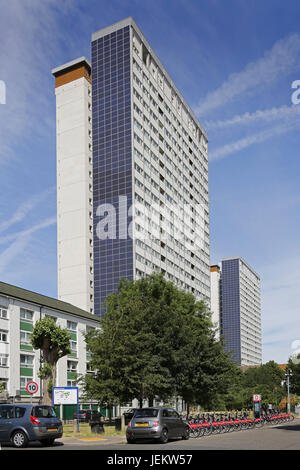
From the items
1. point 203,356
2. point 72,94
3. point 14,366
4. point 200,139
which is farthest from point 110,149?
point 203,356

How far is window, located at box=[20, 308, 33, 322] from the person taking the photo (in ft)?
182

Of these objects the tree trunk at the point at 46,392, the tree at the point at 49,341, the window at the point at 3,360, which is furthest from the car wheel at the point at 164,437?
the window at the point at 3,360

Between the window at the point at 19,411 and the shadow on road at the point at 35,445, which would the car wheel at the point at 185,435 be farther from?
the window at the point at 19,411

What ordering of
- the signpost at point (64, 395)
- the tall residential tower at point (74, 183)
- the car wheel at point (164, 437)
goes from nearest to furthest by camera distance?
the car wheel at point (164, 437)
the signpost at point (64, 395)
the tall residential tower at point (74, 183)

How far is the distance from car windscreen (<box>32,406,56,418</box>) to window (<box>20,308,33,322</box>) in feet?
111

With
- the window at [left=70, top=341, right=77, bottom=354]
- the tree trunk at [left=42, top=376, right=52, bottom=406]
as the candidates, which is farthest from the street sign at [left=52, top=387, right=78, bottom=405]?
the window at [left=70, top=341, right=77, bottom=354]

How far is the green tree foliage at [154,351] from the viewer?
3406 cm

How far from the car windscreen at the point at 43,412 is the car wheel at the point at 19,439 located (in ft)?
2.82

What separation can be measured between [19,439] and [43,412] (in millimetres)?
1407

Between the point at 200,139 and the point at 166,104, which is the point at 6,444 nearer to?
the point at 166,104

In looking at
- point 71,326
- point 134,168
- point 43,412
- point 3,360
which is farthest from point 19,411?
point 134,168

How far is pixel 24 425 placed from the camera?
69.5 ft

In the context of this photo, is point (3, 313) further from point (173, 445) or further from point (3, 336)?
point (173, 445)
